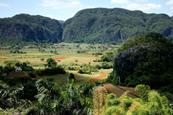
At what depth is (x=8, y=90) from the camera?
5588 cm

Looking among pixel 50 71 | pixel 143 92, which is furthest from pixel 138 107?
pixel 50 71

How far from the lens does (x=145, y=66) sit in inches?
2904

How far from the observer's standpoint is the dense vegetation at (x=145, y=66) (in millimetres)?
71500

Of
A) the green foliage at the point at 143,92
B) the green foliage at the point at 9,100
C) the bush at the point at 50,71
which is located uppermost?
the green foliage at the point at 143,92

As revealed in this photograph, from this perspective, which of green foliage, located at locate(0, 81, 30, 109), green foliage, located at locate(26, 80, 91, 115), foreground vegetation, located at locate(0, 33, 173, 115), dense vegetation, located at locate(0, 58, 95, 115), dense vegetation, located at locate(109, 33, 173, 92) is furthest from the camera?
dense vegetation, located at locate(109, 33, 173, 92)

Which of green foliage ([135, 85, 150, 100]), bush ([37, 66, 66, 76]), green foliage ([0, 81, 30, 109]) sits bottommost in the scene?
bush ([37, 66, 66, 76])

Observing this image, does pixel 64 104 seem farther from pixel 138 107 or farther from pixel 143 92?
pixel 138 107

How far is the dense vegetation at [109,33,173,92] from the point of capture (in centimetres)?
7150

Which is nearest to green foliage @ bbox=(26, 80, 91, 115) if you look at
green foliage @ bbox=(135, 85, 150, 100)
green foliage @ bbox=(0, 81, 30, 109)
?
green foliage @ bbox=(0, 81, 30, 109)

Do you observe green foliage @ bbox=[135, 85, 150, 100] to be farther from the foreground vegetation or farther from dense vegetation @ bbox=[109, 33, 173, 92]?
dense vegetation @ bbox=[109, 33, 173, 92]

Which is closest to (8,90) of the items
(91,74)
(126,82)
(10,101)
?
(10,101)

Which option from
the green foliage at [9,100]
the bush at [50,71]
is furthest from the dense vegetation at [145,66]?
the bush at [50,71]

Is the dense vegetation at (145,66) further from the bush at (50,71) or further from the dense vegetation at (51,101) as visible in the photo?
the bush at (50,71)

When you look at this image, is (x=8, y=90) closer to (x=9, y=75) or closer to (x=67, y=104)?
(x=67, y=104)
